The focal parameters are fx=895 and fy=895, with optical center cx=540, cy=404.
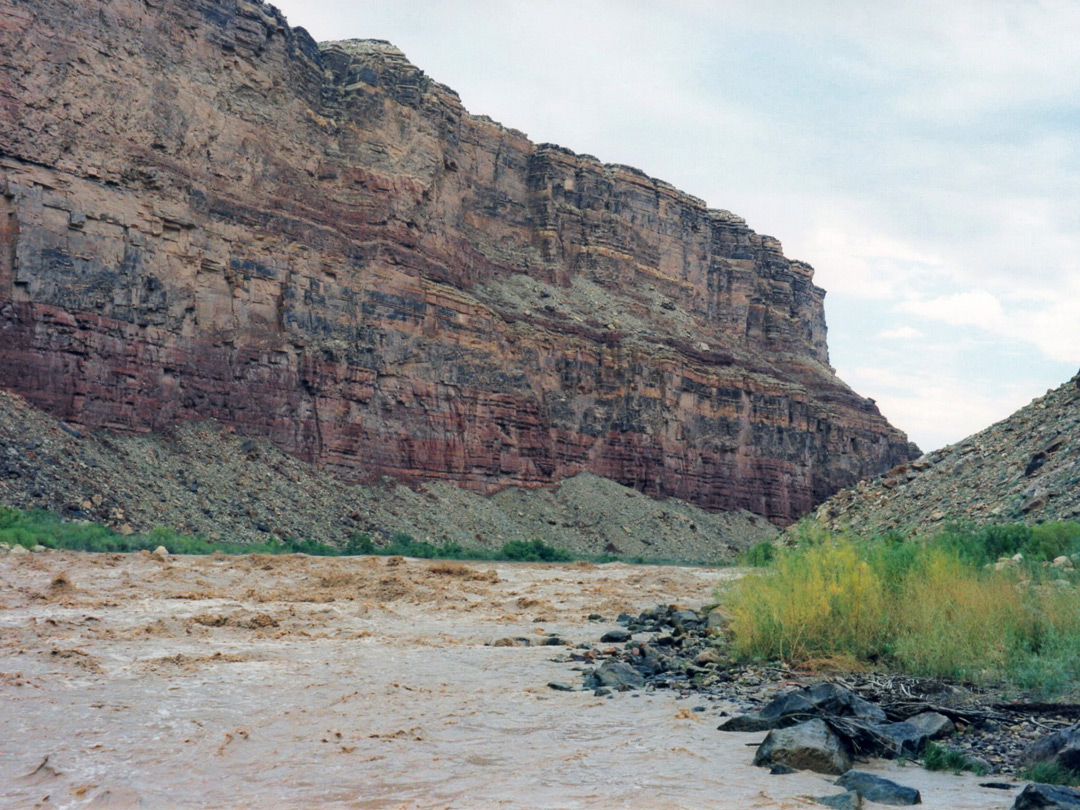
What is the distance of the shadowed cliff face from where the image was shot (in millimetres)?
36969

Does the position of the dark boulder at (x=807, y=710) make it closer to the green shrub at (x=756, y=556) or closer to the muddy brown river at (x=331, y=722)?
the muddy brown river at (x=331, y=722)

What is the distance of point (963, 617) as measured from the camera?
930cm

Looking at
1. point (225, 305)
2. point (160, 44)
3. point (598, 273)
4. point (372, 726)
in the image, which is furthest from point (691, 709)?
point (598, 273)

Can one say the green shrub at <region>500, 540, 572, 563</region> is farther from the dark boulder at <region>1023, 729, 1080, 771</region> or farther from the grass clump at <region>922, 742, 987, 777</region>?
the dark boulder at <region>1023, 729, 1080, 771</region>

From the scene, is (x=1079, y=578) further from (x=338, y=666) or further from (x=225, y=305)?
(x=225, y=305)

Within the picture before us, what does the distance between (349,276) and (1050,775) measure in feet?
151

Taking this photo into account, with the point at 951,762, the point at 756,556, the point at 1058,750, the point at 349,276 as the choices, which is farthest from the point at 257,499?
the point at 1058,750

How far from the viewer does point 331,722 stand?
8.02m

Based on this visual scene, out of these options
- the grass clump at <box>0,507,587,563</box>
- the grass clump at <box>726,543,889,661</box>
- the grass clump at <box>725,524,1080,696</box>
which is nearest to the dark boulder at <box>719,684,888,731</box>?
the grass clump at <box>725,524,1080,696</box>

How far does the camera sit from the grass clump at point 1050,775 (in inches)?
219

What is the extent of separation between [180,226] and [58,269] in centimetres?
660

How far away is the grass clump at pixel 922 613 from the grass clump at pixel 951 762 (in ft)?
6.37

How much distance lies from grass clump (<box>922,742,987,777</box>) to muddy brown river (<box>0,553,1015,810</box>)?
12 cm

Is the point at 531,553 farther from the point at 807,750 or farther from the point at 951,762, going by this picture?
the point at 951,762
